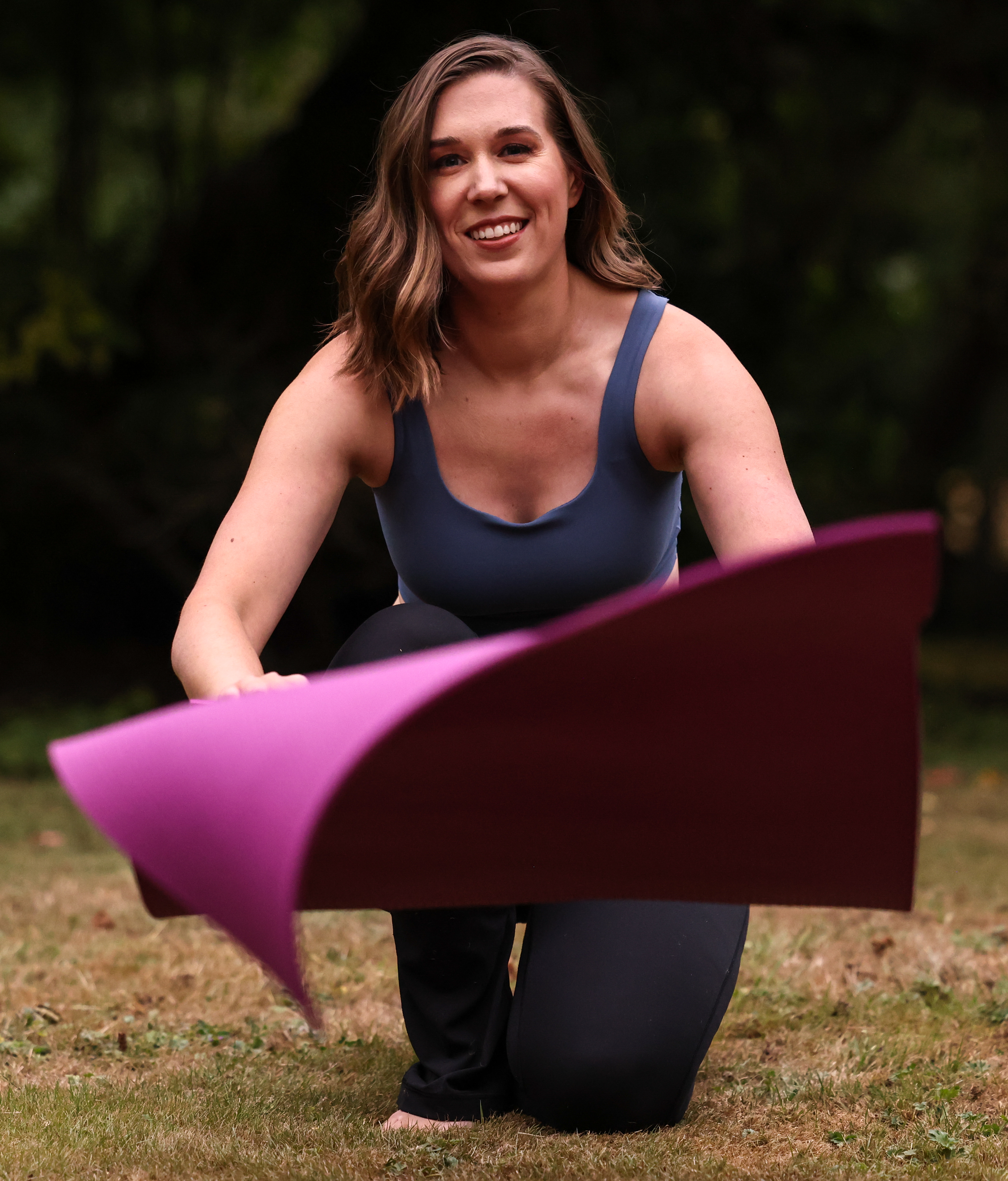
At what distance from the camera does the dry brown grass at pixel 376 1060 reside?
227 centimetres

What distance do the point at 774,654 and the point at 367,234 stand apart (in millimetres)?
1335

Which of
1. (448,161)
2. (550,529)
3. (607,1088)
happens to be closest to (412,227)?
(448,161)

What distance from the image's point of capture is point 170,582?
9070mm

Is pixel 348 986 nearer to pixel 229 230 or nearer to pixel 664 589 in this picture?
pixel 664 589

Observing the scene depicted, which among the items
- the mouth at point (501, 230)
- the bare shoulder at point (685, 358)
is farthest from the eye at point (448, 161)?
the bare shoulder at point (685, 358)

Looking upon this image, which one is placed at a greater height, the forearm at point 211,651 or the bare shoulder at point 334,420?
the bare shoulder at point 334,420

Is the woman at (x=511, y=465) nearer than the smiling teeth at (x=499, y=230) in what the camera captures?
Yes

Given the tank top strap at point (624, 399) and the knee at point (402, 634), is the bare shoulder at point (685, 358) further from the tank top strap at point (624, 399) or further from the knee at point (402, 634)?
the knee at point (402, 634)

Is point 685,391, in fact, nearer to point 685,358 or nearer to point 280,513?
point 685,358

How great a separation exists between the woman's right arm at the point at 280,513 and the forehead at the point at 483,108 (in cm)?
43

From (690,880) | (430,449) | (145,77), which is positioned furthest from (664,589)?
(145,77)

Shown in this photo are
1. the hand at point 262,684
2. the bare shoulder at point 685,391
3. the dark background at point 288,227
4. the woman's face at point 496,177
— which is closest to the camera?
the hand at point 262,684

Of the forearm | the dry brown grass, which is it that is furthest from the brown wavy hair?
the dry brown grass

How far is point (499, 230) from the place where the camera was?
99.2 inches
